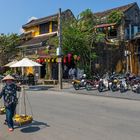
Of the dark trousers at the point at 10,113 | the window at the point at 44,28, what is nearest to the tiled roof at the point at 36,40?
the window at the point at 44,28

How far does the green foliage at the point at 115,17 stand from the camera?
38872mm

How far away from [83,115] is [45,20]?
32995 millimetres

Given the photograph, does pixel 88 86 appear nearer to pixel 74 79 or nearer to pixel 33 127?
pixel 74 79

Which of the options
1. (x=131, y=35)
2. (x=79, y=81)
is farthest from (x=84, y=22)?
(x=79, y=81)

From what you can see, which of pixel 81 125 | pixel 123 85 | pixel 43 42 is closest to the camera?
pixel 81 125

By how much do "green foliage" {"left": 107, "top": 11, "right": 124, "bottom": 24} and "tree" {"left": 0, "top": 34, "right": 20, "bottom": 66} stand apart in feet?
49.0

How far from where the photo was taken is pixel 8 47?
49938 millimetres

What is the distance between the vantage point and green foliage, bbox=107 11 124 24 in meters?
38.9

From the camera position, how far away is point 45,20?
46906 mm

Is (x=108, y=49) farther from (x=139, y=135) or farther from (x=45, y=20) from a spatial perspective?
(x=139, y=135)

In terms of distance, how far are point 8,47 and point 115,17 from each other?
1629cm

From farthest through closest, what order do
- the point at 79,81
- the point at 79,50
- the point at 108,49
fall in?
the point at 108,49 < the point at 79,50 < the point at 79,81

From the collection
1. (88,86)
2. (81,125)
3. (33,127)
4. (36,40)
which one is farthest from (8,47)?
(81,125)

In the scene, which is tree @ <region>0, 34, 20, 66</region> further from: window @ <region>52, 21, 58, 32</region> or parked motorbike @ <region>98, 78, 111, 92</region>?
Result: parked motorbike @ <region>98, 78, 111, 92</region>
